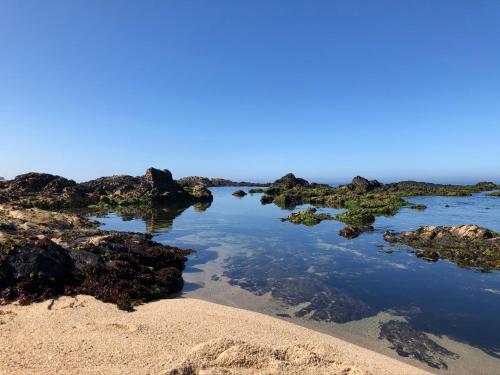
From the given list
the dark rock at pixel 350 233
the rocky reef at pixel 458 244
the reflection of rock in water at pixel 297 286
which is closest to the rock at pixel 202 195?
the dark rock at pixel 350 233

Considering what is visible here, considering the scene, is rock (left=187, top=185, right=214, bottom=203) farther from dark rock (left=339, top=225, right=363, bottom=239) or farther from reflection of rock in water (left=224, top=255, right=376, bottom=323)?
reflection of rock in water (left=224, top=255, right=376, bottom=323)

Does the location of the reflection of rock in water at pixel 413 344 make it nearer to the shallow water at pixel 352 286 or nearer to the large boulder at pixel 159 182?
the shallow water at pixel 352 286

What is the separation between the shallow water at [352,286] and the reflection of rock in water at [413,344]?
9cm

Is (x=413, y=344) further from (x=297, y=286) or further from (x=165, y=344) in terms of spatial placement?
(x=165, y=344)

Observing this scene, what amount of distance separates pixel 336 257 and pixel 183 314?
1409cm

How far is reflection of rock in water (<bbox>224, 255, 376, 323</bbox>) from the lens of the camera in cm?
1534

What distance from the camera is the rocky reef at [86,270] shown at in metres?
14.9

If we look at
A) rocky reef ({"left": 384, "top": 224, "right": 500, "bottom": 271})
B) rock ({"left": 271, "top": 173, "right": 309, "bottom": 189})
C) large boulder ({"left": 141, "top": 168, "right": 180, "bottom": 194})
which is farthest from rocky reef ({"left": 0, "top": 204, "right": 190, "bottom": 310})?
rock ({"left": 271, "top": 173, "right": 309, "bottom": 189})

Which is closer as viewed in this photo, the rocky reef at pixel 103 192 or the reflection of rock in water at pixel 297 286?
the reflection of rock in water at pixel 297 286

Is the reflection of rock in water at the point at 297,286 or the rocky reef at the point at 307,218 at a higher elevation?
the rocky reef at the point at 307,218

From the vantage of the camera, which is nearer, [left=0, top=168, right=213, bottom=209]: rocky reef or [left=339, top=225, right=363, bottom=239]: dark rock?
[left=339, top=225, right=363, bottom=239]: dark rock

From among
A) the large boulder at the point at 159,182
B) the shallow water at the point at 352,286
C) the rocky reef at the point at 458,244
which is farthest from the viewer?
the large boulder at the point at 159,182

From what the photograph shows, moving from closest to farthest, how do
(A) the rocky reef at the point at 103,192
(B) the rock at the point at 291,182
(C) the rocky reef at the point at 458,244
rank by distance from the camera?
(C) the rocky reef at the point at 458,244
(A) the rocky reef at the point at 103,192
(B) the rock at the point at 291,182

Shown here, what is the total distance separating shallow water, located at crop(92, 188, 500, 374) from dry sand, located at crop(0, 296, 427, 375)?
2.33 meters
